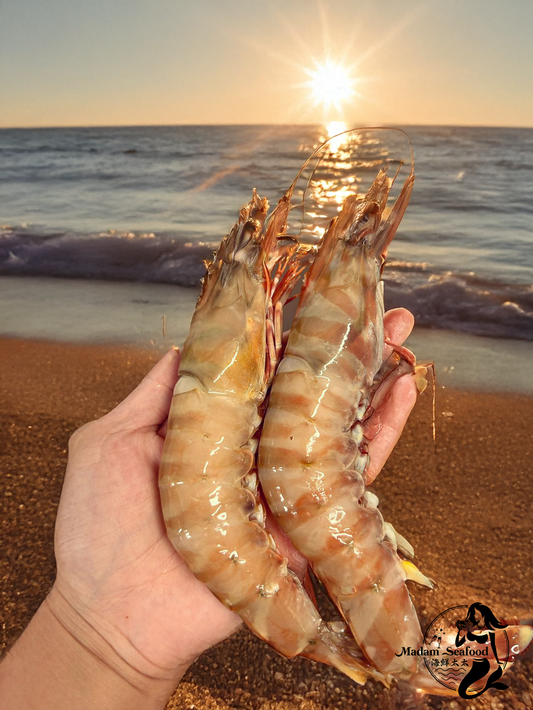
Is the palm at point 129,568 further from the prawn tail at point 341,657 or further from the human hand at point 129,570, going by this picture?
the prawn tail at point 341,657

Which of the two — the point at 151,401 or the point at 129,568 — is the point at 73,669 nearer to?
the point at 129,568

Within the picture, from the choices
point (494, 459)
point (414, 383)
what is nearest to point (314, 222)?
point (494, 459)

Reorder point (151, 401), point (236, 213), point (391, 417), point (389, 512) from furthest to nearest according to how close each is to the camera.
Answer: point (236, 213) < point (389, 512) < point (391, 417) < point (151, 401)

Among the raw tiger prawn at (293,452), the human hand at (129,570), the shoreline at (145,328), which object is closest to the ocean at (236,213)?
the shoreline at (145,328)

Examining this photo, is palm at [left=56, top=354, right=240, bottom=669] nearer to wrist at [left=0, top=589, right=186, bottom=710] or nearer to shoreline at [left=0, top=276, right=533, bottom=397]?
wrist at [left=0, top=589, right=186, bottom=710]

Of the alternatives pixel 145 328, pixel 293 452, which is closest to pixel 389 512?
pixel 293 452

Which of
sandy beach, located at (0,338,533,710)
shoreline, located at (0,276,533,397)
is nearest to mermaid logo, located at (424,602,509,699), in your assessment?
sandy beach, located at (0,338,533,710)
